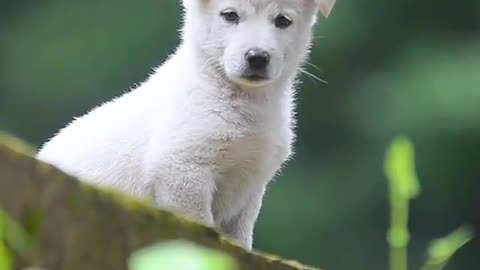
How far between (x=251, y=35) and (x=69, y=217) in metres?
2.15

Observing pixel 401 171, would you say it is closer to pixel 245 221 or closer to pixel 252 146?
pixel 252 146

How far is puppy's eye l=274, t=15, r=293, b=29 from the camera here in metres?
5.11

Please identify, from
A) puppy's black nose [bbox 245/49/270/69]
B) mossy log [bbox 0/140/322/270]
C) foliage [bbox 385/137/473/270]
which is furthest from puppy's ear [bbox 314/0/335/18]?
foliage [bbox 385/137/473/270]

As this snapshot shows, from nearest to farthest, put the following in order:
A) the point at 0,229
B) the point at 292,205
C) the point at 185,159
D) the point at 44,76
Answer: the point at 0,229
the point at 185,159
the point at 292,205
the point at 44,76

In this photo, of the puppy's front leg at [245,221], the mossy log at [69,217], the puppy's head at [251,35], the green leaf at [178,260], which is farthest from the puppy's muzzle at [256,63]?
the green leaf at [178,260]

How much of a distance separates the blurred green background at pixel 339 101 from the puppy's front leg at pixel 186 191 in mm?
7080

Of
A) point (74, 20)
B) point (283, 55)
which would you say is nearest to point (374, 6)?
point (74, 20)

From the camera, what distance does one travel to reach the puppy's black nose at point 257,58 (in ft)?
16.4

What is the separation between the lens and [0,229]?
2.25 metres

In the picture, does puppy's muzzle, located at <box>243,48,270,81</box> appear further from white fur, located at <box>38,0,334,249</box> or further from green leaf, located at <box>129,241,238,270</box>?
green leaf, located at <box>129,241,238,270</box>

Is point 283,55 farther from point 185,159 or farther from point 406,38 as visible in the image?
point 406,38

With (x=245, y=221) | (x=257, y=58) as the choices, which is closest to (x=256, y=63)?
(x=257, y=58)

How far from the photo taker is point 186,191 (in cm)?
490

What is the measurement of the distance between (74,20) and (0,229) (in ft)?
37.6
